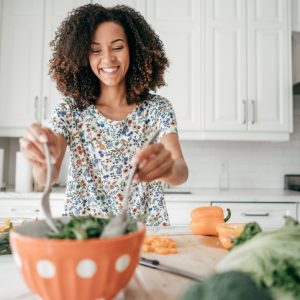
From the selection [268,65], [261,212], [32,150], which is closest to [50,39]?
[268,65]

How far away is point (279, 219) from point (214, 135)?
0.74m

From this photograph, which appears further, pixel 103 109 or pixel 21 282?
pixel 103 109

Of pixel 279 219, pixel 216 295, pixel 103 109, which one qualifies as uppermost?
pixel 103 109

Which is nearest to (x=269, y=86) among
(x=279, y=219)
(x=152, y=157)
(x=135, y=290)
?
(x=279, y=219)

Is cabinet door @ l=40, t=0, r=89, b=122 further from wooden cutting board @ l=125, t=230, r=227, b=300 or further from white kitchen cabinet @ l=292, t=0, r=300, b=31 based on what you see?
wooden cutting board @ l=125, t=230, r=227, b=300

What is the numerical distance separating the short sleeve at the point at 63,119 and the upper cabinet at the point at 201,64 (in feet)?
4.34

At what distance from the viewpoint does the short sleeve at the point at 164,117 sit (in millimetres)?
1314

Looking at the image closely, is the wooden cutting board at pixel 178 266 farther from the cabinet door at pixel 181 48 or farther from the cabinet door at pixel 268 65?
the cabinet door at pixel 268 65

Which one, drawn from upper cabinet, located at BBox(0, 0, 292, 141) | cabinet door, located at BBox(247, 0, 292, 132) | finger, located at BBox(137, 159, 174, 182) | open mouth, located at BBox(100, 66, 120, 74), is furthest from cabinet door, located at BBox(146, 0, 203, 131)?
finger, located at BBox(137, 159, 174, 182)

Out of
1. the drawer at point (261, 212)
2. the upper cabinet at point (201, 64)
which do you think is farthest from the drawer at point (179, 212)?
the upper cabinet at point (201, 64)

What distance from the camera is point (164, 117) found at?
52.6 inches

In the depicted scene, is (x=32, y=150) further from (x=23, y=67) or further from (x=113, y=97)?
(x=23, y=67)

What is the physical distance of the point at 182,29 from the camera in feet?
8.64

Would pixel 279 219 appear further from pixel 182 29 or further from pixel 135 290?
pixel 135 290
